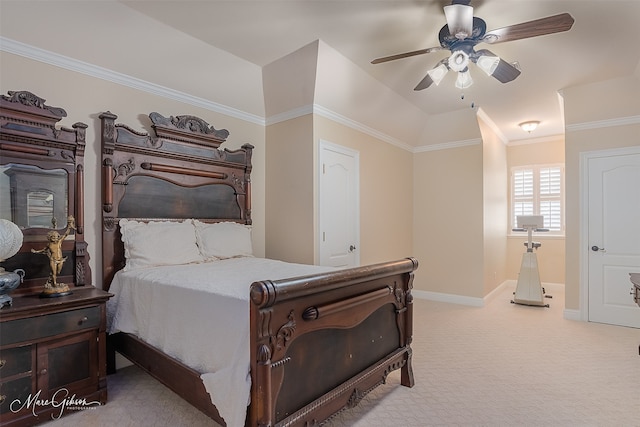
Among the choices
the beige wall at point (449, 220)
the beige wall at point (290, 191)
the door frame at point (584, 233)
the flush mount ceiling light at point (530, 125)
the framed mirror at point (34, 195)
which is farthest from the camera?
the flush mount ceiling light at point (530, 125)

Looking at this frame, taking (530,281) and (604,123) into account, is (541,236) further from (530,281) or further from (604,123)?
(604,123)

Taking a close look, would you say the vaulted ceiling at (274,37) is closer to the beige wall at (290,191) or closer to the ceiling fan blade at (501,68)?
the ceiling fan blade at (501,68)

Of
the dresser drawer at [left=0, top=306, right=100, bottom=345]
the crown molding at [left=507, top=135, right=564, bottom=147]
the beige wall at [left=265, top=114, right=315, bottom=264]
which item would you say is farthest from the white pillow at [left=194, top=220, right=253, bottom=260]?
the crown molding at [left=507, top=135, right=564, bottom=147]

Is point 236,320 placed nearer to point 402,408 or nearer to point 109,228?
point 402,408

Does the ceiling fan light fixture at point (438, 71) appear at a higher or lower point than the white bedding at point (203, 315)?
higher

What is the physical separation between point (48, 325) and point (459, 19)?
10.7 feet

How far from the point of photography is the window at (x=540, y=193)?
602 centimetres

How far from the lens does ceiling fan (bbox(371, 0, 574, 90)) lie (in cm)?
217

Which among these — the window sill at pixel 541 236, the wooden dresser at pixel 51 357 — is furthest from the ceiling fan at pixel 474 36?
the window sill at pixel 541 236

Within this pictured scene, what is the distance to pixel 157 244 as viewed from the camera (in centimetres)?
278

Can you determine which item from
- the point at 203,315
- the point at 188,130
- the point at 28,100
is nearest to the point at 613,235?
the point at 203,315

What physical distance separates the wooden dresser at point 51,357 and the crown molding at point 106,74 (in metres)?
1.73

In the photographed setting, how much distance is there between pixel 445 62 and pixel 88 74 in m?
2.90

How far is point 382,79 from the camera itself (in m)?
3.85
